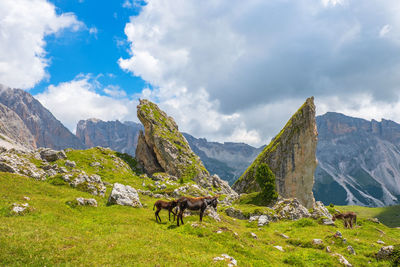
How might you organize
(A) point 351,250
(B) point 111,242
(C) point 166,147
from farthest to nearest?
(C) point 166,147
(A) point 351,250
(B) point 111,242

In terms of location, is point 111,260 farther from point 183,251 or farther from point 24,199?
point 24,199

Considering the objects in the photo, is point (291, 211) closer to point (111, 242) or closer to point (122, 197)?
point (122, 197)

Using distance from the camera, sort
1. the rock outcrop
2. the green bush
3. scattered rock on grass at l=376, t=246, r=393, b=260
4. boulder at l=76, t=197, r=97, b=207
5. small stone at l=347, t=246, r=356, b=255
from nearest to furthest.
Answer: scattered rock on grass at l=376, t=246, r=393, b=260
small stone at l=347, t=246, r=356, b=255
boulder at l=76, t=197, r=97, b=207
the green bush
the rock outcrop

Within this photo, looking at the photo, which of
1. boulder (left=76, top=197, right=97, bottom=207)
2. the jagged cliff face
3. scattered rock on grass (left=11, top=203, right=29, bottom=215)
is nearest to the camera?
scattered rock on grass (left=11, top=203, right=29, bottom=215)

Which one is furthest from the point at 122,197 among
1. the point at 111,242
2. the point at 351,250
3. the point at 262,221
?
the point at 351,250

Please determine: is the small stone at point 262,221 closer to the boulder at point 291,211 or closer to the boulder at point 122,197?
the boulder at point 291,211

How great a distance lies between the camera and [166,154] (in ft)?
321

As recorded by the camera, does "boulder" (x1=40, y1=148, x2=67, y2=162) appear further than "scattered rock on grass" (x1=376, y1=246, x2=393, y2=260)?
Yes

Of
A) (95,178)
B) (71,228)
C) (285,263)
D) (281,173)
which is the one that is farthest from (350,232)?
(281,173)

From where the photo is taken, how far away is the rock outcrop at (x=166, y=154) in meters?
95.2

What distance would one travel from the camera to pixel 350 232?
31703 millimetres

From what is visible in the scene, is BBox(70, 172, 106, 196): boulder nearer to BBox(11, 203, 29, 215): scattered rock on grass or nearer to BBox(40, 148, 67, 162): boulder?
BBox(11, 203, 29, 215): scattered rock on grass

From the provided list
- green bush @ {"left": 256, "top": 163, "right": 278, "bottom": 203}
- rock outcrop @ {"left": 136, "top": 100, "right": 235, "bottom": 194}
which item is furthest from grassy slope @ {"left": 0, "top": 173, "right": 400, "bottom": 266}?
rock outcrop @ {"left": 136, "top": 100, "right": 235, "bottom": 194}

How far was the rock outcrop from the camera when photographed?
95188mm
